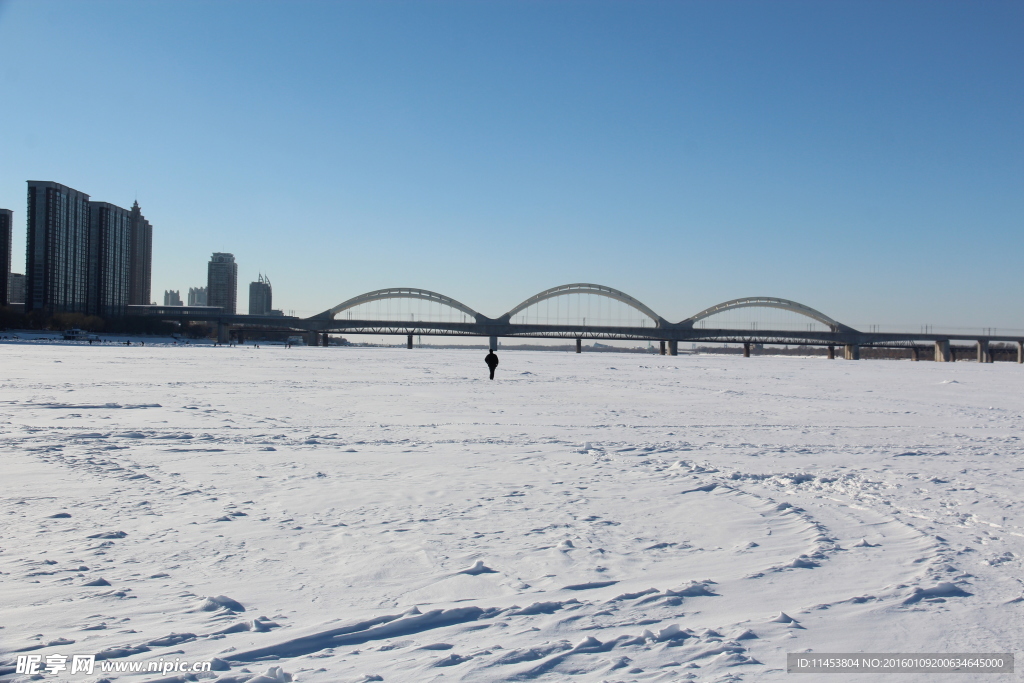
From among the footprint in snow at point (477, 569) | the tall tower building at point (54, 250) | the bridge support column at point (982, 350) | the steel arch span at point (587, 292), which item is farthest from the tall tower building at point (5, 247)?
the bridge support column at point (982, 350)

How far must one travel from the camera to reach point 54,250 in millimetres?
121125

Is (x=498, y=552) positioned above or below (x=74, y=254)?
below

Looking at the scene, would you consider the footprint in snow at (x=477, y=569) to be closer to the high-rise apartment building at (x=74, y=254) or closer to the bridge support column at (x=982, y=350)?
the high-rise apartment building at (x=74, y=254)

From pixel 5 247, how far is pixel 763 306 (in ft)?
483

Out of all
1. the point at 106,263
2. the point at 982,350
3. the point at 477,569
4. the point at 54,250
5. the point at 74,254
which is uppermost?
the point at 74,254

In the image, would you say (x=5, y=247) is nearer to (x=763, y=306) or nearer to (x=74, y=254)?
(x=74, y=254)

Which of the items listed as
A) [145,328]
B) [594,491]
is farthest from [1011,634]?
[145,328]

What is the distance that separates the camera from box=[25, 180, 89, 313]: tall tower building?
120 m

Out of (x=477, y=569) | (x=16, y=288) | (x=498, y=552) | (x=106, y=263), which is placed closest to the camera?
(x=477, y=569)

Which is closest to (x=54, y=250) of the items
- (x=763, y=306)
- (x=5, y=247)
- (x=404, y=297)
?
(x=5, y=247)

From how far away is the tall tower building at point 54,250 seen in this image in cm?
11950

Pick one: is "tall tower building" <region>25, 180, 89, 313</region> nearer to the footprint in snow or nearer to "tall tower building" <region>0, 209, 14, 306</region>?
"tall tower building" <region>0, 209, 14, 306</region>

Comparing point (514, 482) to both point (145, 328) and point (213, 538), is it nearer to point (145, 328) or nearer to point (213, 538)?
point (213, 538)

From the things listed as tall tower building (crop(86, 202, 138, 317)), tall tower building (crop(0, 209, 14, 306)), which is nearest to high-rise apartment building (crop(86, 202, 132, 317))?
tall tower building (crop(86, 202, 138, 317))
